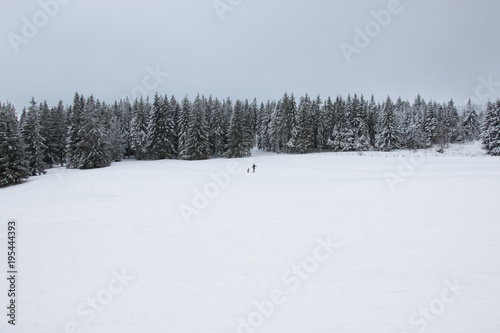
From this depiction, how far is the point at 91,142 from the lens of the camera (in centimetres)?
4369

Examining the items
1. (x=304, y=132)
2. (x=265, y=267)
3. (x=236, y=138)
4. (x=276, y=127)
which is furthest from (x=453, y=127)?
A: (x=265, y=267)

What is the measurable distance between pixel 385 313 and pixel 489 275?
3865 millimetres

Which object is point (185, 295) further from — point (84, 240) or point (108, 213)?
point (108, 213)

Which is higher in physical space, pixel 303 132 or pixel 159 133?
pixel 303 132

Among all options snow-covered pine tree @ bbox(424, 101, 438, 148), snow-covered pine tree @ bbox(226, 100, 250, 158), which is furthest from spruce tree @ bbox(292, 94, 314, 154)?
snow-covered pine tree @ bbox(424, 101, 438, 148)

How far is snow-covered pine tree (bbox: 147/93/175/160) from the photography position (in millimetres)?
52906

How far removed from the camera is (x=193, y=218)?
13.2 m

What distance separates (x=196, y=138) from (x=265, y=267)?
155 ft

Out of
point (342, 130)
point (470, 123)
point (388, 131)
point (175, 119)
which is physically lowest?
point (388, 131)

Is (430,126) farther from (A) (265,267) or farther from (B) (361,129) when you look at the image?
(A) (265,267)

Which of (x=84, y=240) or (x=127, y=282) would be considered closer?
(x=127, y=282)

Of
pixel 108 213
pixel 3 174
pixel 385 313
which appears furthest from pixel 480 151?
pixel 3 174

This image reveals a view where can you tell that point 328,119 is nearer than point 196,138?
No

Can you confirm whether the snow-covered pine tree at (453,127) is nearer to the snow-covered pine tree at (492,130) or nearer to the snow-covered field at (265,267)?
the snow-covered pine tree at (492,130)
